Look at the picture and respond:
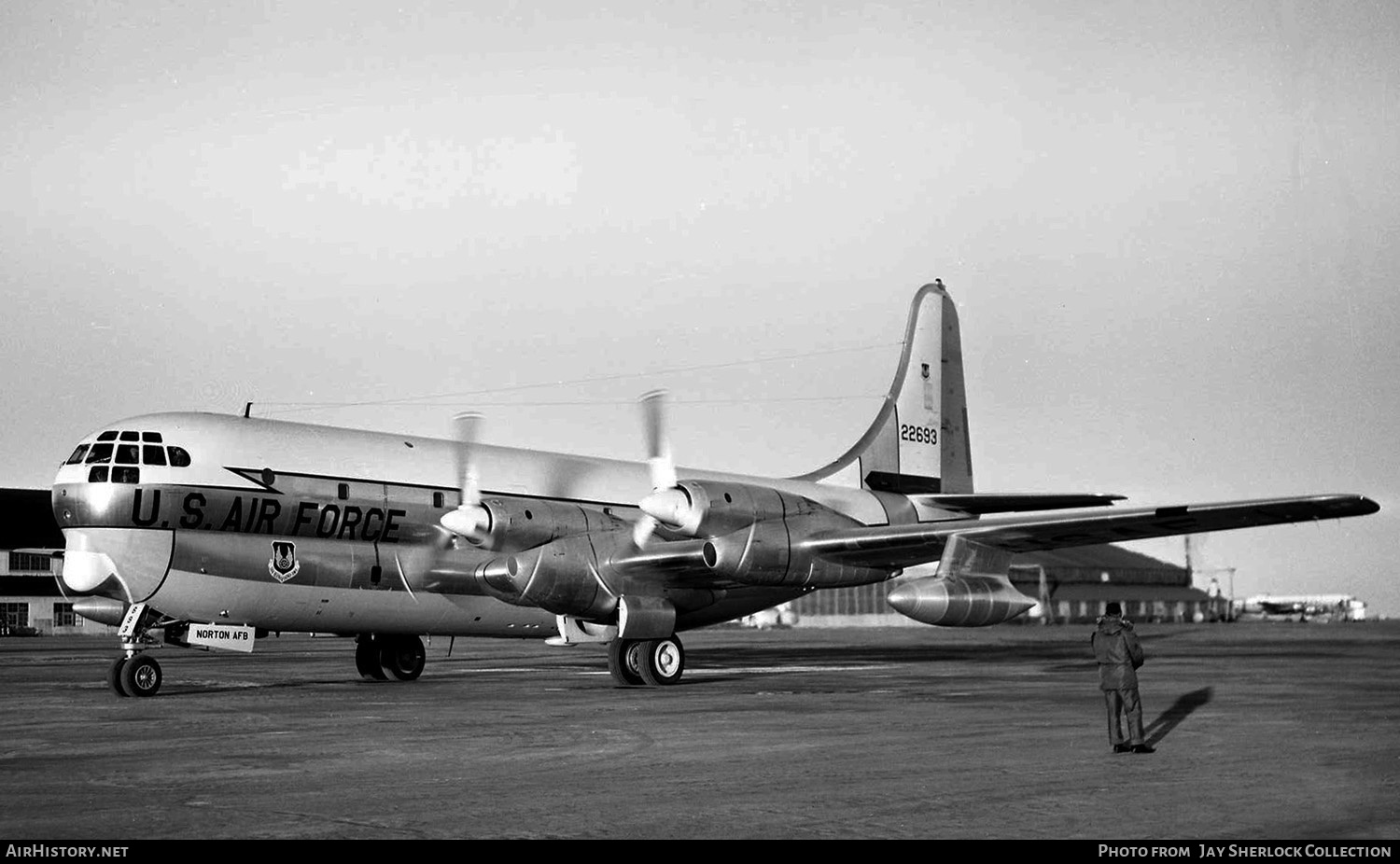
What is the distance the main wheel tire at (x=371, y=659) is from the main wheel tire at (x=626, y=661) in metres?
5.85

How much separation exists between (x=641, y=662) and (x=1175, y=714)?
33.4 ft

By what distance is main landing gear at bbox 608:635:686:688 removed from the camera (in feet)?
84.0

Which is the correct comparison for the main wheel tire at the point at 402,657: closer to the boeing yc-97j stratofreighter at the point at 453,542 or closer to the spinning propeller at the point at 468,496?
the boeing yc-97j stratofreighter at the point at 453,542

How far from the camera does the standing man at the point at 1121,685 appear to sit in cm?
1403

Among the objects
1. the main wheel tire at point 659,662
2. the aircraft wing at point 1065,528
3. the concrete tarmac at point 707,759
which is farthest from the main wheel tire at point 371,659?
the aircraft wing at point 1065,528

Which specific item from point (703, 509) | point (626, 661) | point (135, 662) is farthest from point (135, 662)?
point (703, 509)

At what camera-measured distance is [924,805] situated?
10531 mm

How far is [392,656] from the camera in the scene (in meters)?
29.0

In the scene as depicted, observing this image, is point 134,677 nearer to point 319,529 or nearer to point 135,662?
point 135,662

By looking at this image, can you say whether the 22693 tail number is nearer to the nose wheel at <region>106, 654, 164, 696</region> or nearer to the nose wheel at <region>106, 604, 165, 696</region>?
the nose wheel at <region>106, 604, 165, 696</region>

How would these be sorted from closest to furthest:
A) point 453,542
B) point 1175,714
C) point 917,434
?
point 1175,714 → point 453,542 → point 917,434

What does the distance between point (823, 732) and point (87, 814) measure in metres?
8.52

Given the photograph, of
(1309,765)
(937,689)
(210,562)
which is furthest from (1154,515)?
(210,562)

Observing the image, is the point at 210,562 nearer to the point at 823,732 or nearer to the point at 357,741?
the point at 357,741
